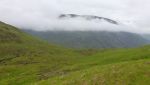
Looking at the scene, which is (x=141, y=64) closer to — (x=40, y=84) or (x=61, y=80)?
(x=61, y=80)

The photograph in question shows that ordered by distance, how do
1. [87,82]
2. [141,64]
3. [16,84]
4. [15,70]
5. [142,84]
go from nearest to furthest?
[142,84] → [87,82] → [141,64] → [16,84] → [15,70]

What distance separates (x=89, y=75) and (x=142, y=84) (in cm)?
1250

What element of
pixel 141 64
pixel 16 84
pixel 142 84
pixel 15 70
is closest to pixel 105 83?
pixel 142 84

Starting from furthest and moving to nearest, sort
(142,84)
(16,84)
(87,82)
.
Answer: (16,84) < (87,82) < (142,84)

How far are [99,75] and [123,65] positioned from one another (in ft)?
24.2

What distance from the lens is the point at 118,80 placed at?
5997cm

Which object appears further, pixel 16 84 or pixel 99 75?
pixel 16 84

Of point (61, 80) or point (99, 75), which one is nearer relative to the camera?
point (99, 75)

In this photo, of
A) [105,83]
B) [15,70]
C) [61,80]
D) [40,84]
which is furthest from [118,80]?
[15,70]

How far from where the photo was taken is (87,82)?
203 feet

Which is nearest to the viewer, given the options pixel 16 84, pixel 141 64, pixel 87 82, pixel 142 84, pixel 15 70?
pixel 142 84

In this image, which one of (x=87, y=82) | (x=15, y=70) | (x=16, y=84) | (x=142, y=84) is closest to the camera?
(x=142, y=84)

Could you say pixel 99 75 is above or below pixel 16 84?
above

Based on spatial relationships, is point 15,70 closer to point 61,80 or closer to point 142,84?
point 61,80
